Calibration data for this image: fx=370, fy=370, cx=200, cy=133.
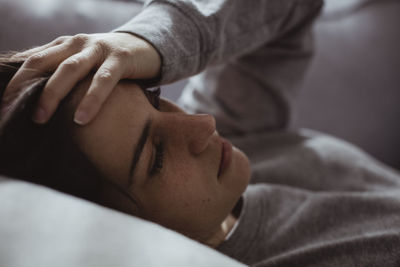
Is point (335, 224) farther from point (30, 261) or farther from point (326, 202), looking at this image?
point (30, 261)

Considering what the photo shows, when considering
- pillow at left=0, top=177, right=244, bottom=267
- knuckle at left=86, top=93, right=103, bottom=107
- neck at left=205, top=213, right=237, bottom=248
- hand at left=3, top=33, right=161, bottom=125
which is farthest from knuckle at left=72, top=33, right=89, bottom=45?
neck at left=205, top=213, right=237, bottom=248

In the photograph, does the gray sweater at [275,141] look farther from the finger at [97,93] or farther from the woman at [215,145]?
the finger at [97,93]

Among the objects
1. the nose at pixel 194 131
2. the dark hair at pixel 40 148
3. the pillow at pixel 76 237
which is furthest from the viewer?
the nose at pixel 194 131

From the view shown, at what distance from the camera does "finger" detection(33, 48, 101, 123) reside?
42 cm

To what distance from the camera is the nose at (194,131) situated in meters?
0.51

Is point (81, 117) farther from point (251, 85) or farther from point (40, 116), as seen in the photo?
point (251, 85)

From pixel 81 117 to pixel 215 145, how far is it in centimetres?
22

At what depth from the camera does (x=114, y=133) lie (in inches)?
17.7

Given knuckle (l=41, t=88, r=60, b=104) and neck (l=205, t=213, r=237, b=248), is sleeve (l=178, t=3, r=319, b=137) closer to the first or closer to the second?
neck (l=205, t=213, r=237, b=248)

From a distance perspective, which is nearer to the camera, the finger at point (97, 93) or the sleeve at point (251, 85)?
the finger at point (97, 93)

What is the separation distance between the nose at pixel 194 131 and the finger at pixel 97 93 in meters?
0.11

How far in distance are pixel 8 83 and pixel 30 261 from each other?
0.81 ft

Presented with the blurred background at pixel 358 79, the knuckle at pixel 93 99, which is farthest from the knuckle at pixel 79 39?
the blurred background at pixel 358 79

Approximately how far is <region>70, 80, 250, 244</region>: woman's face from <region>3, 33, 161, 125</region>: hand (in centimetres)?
2
